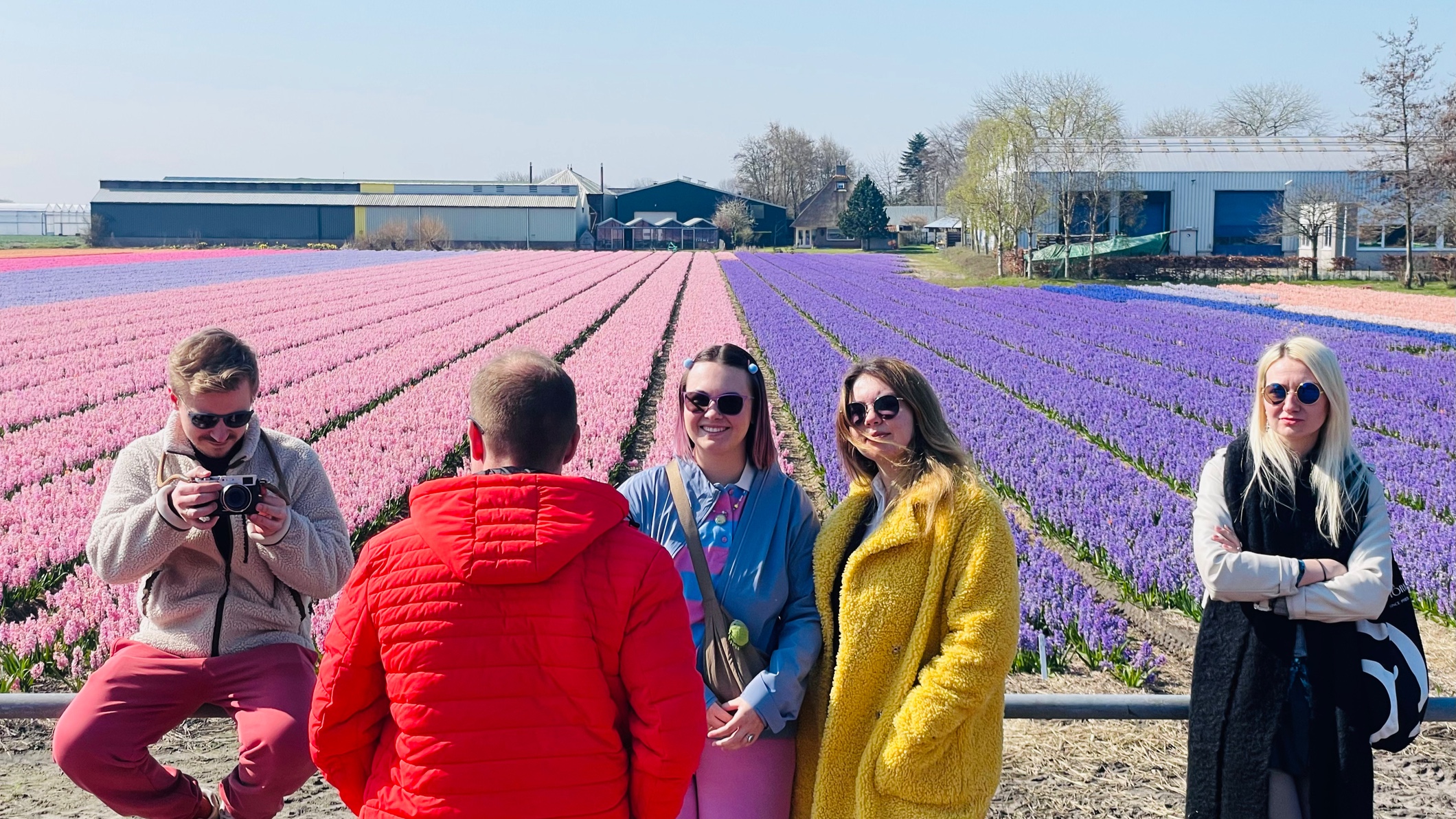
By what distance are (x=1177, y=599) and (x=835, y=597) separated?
155 inches

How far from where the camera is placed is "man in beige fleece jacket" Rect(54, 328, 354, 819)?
3400 mm

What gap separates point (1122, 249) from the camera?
156 ft

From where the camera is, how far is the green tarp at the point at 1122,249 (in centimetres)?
4744

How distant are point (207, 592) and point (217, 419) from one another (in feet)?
1.67

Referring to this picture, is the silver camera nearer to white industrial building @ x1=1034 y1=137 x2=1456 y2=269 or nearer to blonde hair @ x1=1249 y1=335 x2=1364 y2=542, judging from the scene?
blonde hair @ x1=1249 y1=335 x2=1364 y2=542

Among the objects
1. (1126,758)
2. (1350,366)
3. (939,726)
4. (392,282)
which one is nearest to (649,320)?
(1350,366)

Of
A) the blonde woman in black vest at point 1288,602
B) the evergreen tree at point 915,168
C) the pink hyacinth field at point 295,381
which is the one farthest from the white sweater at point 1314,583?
the evergreen tree at point 915,168

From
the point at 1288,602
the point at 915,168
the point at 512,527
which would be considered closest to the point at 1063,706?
the point at 1288,602

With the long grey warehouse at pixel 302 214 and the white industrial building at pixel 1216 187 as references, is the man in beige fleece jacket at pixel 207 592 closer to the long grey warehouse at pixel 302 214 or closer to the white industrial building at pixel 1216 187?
the white industrial building at pixel 1216 187

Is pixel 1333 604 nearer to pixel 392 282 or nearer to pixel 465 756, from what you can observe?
pixel 465 756

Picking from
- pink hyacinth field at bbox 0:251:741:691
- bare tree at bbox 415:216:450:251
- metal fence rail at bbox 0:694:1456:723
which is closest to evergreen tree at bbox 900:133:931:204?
bare tree at bbox 415:216:450:251

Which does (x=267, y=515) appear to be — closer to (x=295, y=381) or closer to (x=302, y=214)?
(x=295, y=381)

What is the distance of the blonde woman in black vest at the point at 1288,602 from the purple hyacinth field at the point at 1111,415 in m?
0.88

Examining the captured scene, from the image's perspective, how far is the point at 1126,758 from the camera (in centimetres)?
459
